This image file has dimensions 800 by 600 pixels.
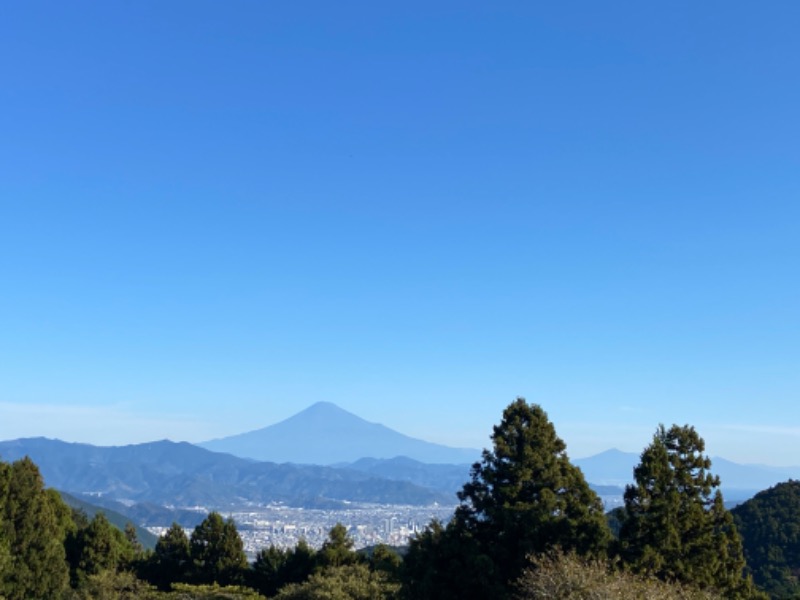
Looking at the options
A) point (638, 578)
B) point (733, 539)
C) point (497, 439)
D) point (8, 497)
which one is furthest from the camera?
point (8, 497)

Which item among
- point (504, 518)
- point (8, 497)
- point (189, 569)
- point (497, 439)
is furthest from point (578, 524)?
point (8, 497)

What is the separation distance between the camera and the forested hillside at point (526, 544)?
1698 centimetres

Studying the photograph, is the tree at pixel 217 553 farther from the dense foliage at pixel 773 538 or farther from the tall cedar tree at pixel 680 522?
the dense foliage at pixel 773 538

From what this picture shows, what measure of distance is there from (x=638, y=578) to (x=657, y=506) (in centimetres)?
328

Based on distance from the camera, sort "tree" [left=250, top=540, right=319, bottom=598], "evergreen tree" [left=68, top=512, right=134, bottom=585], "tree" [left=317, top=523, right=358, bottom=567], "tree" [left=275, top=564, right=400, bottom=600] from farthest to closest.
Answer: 1. "evergreen tree" [left=68, top=512, right=134, bottom=585]
2. "tree" [left=250, top=540, right=319, bottom=598]
3. "tree" [left=317, top=523, right=358, bottom=567]
4. "tree" [left=275, top=564, right=400, bottom=600]

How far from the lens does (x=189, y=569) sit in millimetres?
31203

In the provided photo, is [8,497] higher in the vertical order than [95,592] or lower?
higher

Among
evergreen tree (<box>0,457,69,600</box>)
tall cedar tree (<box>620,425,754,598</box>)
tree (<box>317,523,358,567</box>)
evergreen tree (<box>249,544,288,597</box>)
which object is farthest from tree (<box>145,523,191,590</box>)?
tall cedar tree (<box>620,425,754,598</box>)

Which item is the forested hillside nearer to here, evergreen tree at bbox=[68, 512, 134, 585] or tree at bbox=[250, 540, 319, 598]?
tree at bbox=[250, 540, 319, 598]

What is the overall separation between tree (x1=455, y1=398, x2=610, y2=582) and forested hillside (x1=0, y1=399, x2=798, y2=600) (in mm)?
30

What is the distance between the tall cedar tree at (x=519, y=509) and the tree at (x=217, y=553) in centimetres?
1306

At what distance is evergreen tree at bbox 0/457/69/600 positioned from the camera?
88.2ft

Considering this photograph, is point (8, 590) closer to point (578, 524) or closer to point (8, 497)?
point (8, 497)

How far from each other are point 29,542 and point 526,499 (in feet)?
62.7
